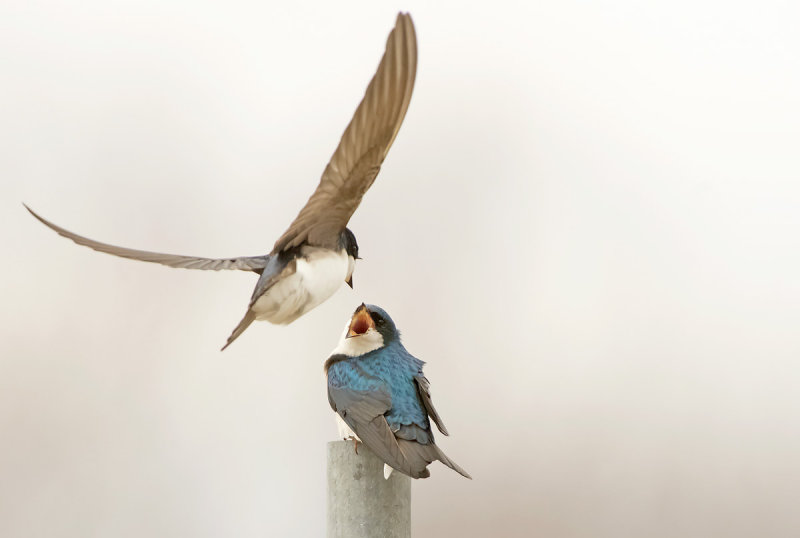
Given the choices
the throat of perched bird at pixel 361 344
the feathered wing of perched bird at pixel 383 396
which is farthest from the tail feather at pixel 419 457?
the throat of perched bird at pixel 361 344

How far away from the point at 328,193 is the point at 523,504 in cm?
112

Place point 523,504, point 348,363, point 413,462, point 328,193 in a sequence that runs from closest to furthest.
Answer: point 328,193 < point 413,462 < point 348,363 < point 523,504

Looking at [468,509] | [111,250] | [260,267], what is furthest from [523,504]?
[111,250]

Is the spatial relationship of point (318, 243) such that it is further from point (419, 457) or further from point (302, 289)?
point (419, 457)

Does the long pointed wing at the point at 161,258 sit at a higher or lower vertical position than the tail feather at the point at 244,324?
higher

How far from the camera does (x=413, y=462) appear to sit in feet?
3.10

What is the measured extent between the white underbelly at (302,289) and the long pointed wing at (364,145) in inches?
0.7

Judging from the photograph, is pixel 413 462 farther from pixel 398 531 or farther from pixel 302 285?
pixel 302 285

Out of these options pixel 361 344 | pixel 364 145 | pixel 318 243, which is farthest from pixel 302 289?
pixel 361 344

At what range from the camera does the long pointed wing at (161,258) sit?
0.83 m

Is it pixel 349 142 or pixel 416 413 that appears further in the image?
pixel 416 413

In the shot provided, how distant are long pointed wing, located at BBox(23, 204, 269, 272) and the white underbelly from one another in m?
0.06

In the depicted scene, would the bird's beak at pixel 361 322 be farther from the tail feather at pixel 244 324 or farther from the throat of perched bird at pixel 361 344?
the tail feather at pixel 244 324

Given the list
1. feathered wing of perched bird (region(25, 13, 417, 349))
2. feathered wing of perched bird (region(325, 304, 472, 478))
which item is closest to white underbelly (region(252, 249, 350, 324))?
feathered wing of perched bird (region(25, 13, 417, 349))
